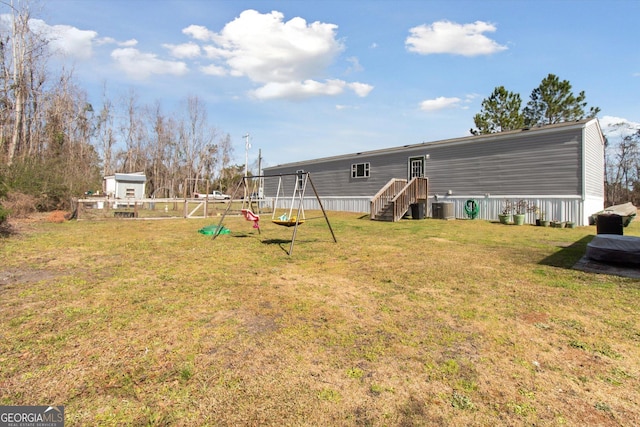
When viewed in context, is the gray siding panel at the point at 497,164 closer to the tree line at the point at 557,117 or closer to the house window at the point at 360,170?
the house window at the point at 360,170

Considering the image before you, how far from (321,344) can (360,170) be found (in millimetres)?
19209

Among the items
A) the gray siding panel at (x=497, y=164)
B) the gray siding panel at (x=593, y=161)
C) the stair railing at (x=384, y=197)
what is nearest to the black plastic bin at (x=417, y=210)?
the stair railing at (x=384, y=197)

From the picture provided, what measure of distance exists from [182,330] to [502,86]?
35055 mm

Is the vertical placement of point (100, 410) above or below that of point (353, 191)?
below

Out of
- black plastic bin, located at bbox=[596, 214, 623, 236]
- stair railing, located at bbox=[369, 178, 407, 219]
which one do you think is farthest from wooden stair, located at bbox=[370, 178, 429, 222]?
black plastic bin, located at bbox=[596, 214, 623, 236]

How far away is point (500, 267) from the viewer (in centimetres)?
596

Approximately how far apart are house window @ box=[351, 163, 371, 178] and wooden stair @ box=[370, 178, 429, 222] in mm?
3631

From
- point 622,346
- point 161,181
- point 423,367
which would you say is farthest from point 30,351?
point 161,181

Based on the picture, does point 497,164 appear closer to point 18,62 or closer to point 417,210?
point 417,210

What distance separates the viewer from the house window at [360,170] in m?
21.1

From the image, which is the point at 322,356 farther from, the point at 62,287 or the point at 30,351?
the point at 62,287

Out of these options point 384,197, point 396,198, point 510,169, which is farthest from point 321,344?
point 510,169

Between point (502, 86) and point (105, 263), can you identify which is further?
point (502, 86)

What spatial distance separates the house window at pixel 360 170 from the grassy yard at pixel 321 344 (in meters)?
15.4
